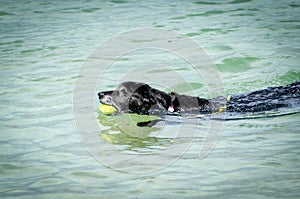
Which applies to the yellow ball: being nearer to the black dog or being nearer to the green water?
the black dog

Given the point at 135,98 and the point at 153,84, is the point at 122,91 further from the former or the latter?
the point at 153,84

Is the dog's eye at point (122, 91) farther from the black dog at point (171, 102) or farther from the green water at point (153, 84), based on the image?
the green water at point (153, 84)

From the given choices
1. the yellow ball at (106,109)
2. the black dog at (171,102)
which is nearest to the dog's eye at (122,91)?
the black dog at (171,102)

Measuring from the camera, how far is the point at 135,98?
733 cm

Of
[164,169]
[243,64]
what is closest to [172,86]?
[243,64]

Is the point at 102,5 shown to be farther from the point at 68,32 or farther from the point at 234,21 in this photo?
the point at 234,21

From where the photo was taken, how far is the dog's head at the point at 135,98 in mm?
7320

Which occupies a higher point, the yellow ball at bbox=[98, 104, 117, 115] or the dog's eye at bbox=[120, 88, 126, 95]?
the dog's eye at bbox=[120, 88, 126, 95]

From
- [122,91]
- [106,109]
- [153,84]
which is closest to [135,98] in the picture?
[122,91]

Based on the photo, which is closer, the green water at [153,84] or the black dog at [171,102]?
the green water at [153,84]

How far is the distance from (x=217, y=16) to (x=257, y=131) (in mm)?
7292

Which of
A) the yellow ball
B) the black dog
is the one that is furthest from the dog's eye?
the yellow ball

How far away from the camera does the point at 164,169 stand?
5375 millimetres

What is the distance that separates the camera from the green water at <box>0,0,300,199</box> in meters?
4.99
